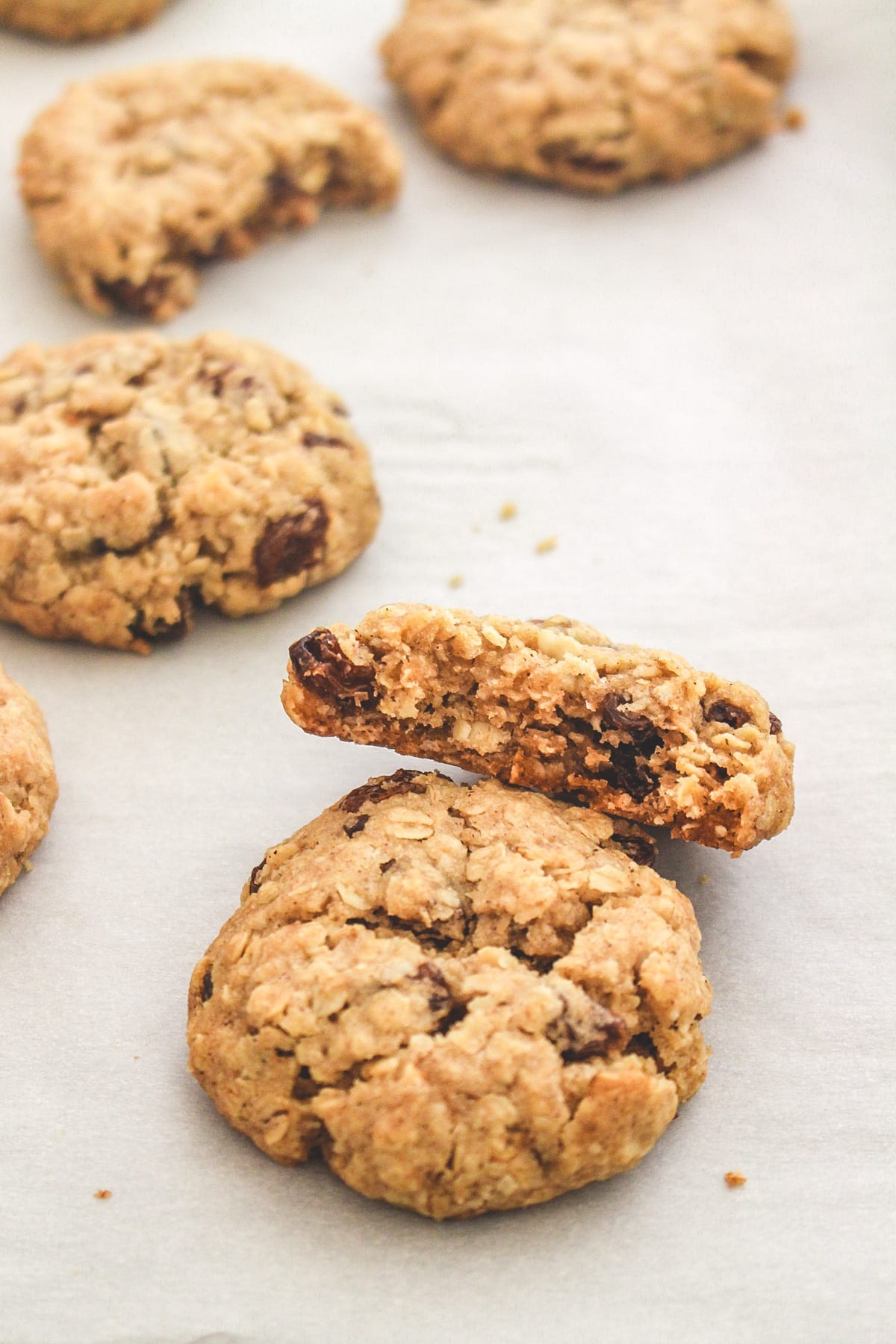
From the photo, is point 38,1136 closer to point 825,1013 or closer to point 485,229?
point 825,1013

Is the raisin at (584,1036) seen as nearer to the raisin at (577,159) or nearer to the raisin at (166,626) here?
the raisin at (166,626)

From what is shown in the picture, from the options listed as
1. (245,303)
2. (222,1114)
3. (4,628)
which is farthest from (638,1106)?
(245,303)

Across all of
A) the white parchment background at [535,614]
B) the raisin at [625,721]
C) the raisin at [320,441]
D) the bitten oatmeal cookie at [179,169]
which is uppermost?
the bitten oatmeal cookie at [179,169]

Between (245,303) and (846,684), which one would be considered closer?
(846,684)

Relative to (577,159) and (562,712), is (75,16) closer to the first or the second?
(577,159)

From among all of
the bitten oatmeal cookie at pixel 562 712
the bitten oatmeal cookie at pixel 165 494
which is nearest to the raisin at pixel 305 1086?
the bitten oatmeal cookie at pixel 562 712

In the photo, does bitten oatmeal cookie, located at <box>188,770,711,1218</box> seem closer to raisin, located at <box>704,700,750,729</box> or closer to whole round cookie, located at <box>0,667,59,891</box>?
raisin, located at <box>704,700,750,729</box>

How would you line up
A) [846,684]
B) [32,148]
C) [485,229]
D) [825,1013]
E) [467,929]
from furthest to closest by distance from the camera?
1. [485,229]
2. [32,148]
3. [846,684]
4. [825,1013]
5. [467,929]

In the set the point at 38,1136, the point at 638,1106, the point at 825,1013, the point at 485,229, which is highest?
the point at 485,229
